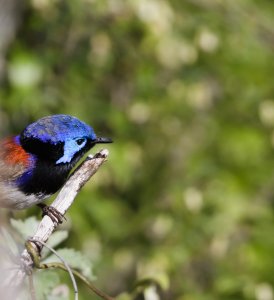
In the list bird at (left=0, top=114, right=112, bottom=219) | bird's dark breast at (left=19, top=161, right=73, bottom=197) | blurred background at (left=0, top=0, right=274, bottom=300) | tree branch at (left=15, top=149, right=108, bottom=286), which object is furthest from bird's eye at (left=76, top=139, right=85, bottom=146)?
blurred background at (left=0, top=0, right=274, bottom=300)

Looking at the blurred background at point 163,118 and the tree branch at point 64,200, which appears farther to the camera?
the blurred background at point 163,118

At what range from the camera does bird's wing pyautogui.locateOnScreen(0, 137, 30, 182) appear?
12.9 ft

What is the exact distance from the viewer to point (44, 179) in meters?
3.96

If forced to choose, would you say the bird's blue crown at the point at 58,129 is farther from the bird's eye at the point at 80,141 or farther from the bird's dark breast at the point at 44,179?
the bird's dark breast at the point at 44,179

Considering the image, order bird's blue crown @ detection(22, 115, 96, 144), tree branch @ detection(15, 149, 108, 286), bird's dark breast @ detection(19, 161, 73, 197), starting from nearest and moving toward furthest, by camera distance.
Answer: tree branch @ detection(15, 149, 108, 286) < bird's blue crown @ detection(22, 115, 96, 144) < bird's dark breast @ detection(19, 161, 73, 197)

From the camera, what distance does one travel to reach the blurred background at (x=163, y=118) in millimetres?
6211

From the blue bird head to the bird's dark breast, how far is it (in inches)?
1.5

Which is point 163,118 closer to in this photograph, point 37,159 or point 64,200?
point 37,159

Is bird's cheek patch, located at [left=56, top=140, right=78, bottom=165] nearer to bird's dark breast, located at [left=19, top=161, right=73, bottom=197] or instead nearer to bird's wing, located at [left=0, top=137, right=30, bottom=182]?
bird's dark breast, located at [left=19, top=161, right=73, bottom=197]

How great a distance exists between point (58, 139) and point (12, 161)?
0.26m

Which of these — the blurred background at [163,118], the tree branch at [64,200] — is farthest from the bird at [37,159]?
the blurred background at [163,118]

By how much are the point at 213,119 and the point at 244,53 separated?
656 millimetres

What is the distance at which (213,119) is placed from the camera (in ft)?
24.0

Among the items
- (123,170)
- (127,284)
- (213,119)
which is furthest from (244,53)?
(127,284)
